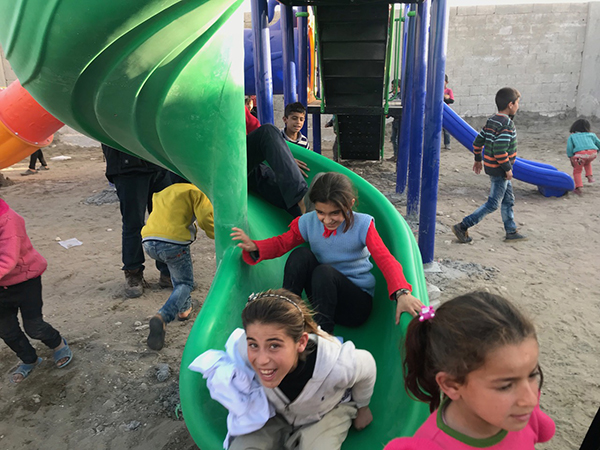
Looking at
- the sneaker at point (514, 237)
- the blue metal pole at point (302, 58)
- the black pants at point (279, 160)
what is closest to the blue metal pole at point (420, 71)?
the sneaker at point (514, 237)

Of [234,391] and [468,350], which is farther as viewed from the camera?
[234,391]

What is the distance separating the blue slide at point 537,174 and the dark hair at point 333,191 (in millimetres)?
4450

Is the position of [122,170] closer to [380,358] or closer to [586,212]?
[380,358]

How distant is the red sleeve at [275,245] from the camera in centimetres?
205

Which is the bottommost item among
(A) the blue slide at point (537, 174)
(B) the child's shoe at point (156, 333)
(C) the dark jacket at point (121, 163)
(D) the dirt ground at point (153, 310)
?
(D) the dirt ground at point (153, 310)

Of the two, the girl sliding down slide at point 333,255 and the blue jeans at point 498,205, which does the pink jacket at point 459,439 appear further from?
the blue jeans at point 498,205

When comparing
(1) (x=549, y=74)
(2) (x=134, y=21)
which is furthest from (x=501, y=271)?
(1) (x=549, y=74)

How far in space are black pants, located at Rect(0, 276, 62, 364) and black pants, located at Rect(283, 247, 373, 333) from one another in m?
1.25

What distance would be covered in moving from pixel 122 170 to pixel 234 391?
2.06 metres

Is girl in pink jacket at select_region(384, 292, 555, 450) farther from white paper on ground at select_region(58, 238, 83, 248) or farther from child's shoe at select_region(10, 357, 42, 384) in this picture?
white paper on ground at select_region(58, 238, 83, 248)

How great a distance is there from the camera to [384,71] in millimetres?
4398

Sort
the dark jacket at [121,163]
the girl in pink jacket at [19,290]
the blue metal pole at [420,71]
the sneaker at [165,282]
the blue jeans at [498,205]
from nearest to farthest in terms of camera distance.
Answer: the girl in pink jacket at [19,290], the dark jacket at [121,163], the sneaker at [165,282], the blue metal pole at [420,71], the blue jeans at [498,205]

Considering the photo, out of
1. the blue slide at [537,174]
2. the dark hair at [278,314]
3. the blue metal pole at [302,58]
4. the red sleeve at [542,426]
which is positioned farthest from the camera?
A: the blue slide at [537,174]

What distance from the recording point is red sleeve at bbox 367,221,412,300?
178 cm
